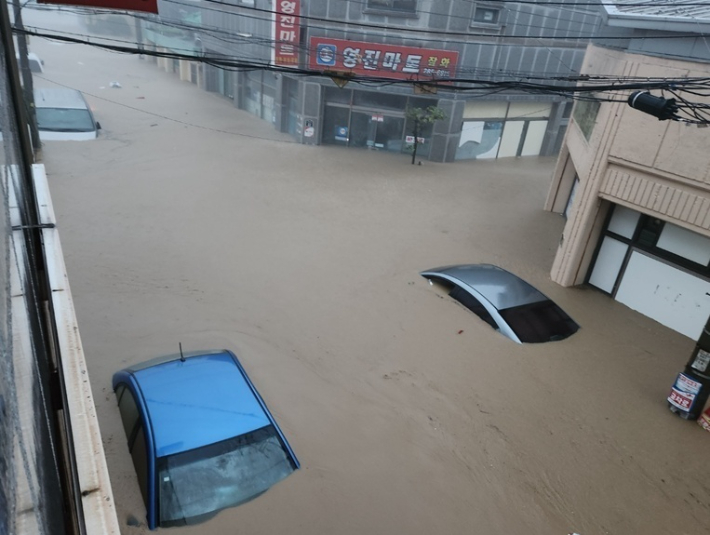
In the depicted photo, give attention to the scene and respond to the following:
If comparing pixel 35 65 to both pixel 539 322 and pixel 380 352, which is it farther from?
pixel 539 322

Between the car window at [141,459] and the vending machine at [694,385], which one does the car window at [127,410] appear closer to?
the car window at [141,459]

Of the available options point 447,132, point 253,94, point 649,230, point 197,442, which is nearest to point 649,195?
point 649,230

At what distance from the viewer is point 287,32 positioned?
19.6m

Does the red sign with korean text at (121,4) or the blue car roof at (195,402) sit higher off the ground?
the red sign with korean text at (121,4)

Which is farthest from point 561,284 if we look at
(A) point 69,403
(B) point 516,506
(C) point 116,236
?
(A) point 69,403

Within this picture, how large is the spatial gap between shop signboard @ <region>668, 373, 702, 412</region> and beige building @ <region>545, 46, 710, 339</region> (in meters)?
2.55

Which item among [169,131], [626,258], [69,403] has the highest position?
[69,403]

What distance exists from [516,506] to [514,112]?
19.6 metres

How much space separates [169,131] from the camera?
21219 mm

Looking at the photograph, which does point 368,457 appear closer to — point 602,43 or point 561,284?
point 561,284

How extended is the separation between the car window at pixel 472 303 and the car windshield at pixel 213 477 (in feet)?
16.6

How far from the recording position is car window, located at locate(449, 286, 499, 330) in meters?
9.20

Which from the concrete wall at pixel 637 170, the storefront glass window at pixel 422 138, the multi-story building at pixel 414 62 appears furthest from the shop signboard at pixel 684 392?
the storefront glass window at pixel 422 138

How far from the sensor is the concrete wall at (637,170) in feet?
28.5
